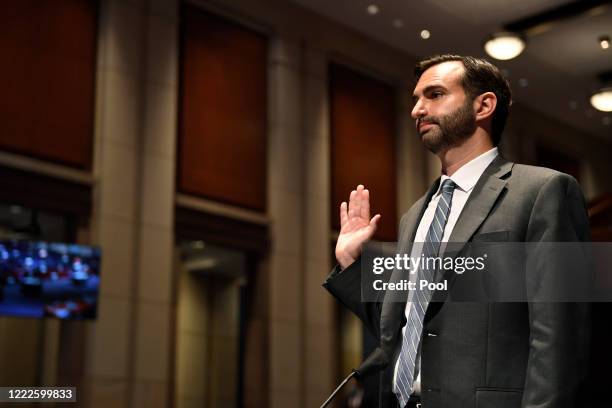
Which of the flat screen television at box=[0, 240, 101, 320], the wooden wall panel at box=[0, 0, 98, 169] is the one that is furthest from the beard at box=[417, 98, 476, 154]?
the wooden wall panel at box=[0, 0, 98, 169]

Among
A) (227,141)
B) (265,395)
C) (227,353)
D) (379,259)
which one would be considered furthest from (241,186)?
(379,259)

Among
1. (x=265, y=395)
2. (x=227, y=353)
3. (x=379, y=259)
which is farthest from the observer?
(x=227, y=353)

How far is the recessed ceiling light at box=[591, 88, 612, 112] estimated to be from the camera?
10.6 metres

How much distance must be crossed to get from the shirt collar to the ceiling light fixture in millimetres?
7894

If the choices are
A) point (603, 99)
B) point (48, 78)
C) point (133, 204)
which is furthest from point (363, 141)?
point (48, 78)

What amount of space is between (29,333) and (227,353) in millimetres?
3888

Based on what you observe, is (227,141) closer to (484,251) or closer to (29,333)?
(29,333)

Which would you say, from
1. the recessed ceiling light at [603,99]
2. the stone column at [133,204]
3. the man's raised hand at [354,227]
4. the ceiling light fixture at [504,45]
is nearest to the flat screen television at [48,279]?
the stone column at [133,204]

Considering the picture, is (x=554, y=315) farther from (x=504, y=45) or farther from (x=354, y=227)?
(x=504, y=45)

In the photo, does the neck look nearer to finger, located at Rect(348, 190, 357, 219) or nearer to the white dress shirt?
the white dress shirt

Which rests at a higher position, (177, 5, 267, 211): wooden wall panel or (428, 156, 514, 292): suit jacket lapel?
(177, 5, 267, 211): wooden wall panel

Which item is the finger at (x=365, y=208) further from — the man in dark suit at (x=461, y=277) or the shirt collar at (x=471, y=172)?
the shirt collar at (x=471, y=172)

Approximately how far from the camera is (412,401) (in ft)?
7.68

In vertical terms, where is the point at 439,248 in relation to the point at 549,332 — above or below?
above
